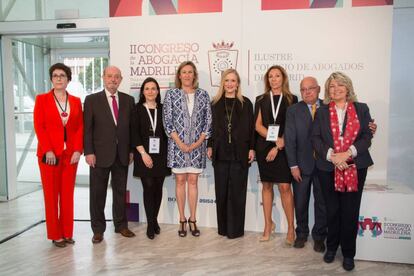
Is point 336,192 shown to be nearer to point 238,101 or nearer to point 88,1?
point 238,101

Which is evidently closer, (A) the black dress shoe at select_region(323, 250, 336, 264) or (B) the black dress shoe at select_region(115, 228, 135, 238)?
(A) the black dress shoe at select_region(323, 250, 336, 264)

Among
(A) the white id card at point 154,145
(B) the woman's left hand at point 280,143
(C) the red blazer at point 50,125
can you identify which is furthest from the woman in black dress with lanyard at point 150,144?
(B) the woman's left hand at point 280,143

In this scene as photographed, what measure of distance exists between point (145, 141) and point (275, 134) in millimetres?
1264

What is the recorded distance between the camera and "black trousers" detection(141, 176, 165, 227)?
386cm

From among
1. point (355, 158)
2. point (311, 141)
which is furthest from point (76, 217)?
point (355, 158)

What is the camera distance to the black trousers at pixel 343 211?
120 inches

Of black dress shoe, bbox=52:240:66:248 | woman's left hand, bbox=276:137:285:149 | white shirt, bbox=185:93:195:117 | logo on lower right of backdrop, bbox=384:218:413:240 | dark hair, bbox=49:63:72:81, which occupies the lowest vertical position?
black dress shoe, bbox=52:240:66:248

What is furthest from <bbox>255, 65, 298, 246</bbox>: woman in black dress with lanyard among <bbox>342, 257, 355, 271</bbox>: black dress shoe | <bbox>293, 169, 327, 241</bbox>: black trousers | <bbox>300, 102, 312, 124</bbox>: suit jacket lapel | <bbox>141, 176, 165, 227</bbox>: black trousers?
<bbox>141, 176, 165, 227</bbox>: black trousers

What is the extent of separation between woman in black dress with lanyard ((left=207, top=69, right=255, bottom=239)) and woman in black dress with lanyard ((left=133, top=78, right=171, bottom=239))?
1.65 ft

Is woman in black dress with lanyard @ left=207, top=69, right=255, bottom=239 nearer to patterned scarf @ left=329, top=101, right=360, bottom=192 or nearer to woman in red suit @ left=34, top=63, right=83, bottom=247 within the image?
patterned scarf @ left=329, top=101, right=360, bottom=192

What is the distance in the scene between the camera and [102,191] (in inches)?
151

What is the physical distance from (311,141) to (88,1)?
336cm

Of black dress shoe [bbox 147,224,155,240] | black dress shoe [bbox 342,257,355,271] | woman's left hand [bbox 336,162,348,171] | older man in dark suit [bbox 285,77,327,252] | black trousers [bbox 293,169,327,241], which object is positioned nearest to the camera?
woman's left hand [bbox 336,162,348,171]

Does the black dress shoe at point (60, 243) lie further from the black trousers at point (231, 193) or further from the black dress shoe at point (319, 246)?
the black dress shoe at point (319, 246)
